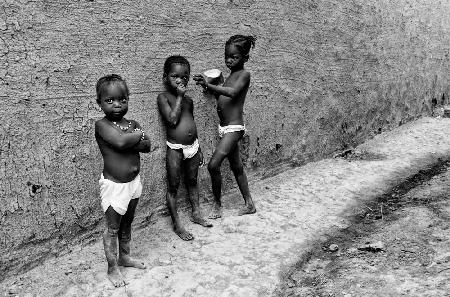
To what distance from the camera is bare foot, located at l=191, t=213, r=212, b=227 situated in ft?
12.1

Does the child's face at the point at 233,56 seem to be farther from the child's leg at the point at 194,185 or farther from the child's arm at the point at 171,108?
the child's leg at the point at 194,185

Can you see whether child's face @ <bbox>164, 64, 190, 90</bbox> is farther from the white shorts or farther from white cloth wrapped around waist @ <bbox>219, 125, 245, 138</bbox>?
the white shorts

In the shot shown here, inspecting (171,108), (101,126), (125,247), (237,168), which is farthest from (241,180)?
(101,126)

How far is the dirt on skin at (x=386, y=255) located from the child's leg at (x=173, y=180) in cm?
93

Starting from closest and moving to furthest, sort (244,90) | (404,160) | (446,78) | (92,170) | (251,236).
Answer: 1. (92,170)
2. (251,236)
3. (244,90)
4. (404,160)
5. (446,78)

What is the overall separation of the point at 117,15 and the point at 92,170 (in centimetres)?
105

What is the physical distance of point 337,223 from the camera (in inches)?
150

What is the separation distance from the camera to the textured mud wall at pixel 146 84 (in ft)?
9.37

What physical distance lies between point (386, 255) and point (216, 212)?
4.31 ft

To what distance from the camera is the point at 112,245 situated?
2859mm

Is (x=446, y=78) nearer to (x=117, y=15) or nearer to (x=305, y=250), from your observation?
(x=305, y=250)

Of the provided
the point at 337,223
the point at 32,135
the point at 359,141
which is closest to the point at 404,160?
the point at 359,141

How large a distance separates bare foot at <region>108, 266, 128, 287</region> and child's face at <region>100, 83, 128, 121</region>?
91cm

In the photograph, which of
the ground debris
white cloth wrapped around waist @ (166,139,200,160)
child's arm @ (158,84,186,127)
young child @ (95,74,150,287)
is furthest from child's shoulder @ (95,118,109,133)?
the ground debris
